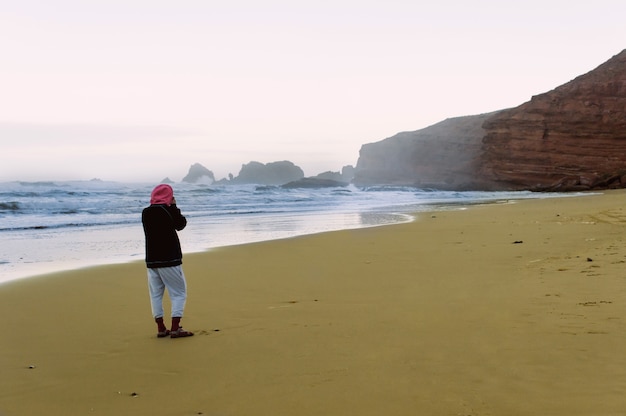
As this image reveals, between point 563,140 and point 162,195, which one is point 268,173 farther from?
point 162,195

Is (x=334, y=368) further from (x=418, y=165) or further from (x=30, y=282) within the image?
(x=418, y=165)

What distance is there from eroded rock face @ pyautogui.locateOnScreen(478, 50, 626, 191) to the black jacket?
48.3m

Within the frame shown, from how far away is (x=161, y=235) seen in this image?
497cm

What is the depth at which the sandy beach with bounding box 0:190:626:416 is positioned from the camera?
3.13 m

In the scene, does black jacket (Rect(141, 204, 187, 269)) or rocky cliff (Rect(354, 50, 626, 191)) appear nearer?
black jacket (Rect(141, 204, 187, 269))

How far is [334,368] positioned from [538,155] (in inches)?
2408

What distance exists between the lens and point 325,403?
121 inches

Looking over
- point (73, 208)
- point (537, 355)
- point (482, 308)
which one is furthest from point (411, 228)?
point (73, 208)

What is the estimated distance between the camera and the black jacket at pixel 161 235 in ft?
16.2

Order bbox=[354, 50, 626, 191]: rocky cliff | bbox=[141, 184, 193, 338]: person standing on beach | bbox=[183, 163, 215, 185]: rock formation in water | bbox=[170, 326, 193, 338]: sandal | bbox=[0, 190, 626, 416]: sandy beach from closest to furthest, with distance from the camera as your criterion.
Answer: bbox=[0, 190, 626, 416]: sandy beach, bbox=[170, 326, 193, 338]: sandal, bbox=[141, 184, 193, 338]: person standing on beach, bbox=[354, 50, 626, 191]: rocky cliff, bbox=[183, 163, 215, 185]: rock formation in water

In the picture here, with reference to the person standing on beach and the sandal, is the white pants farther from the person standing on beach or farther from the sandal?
the sandal

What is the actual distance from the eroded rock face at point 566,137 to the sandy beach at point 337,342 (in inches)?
1803

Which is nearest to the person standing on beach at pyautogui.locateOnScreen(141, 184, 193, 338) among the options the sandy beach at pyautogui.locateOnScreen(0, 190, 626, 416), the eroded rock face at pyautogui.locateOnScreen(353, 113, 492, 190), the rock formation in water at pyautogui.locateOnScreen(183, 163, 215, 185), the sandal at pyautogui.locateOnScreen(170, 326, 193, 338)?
the sandal at pyautogui.locateOnScreen(170, 326, 193, 338)

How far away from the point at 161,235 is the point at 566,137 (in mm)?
59237
